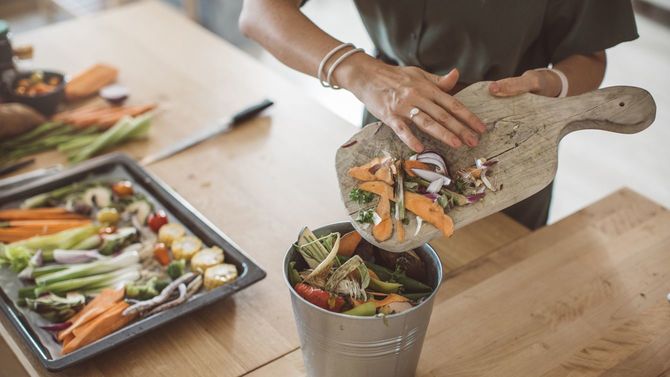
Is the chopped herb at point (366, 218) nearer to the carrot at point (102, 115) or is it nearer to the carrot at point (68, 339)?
the carrot at point (68, 339)

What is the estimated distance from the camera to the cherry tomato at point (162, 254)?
166cm

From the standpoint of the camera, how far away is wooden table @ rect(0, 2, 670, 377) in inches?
56.2

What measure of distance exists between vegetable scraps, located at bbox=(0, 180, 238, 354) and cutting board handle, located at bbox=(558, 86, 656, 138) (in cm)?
72

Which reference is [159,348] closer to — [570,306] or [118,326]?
[118,326]

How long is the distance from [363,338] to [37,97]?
4.63ft

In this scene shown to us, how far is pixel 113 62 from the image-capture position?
249 cm

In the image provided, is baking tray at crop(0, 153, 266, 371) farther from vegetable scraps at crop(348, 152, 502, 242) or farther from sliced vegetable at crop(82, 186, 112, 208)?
vegetable scraps at crop(348, 152, 502, 242)

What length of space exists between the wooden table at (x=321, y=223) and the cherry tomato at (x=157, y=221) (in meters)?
0.11

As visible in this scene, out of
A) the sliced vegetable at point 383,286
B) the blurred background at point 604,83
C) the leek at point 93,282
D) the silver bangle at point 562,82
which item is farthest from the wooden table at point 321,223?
the blurred background at point 604,83

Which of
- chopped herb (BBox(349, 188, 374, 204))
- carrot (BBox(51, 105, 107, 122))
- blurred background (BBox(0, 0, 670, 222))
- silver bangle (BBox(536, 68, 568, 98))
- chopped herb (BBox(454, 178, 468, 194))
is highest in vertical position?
silver bangle (BBox(536, 68, 568, 98))

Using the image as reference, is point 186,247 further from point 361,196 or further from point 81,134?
point 81,134

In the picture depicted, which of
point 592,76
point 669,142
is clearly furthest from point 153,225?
point 669,142

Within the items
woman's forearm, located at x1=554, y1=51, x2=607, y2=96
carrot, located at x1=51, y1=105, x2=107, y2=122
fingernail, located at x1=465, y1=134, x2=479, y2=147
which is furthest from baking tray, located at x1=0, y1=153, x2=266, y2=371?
woman's forearm, located at x1=554, y1=51, x2=607, y2=96

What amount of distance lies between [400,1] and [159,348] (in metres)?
0.89
